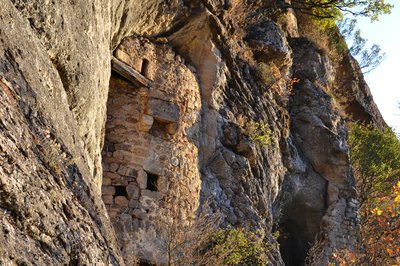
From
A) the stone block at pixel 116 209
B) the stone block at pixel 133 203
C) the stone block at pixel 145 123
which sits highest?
the stone block at pixel 145 123

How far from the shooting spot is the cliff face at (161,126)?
10.6 feet

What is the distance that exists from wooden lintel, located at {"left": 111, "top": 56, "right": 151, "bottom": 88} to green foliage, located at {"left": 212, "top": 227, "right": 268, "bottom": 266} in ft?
8.59

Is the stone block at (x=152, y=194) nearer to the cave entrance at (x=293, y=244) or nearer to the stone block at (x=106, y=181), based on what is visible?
the stone block at (x=106, y=181)

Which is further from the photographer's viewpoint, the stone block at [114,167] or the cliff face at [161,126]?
the stone block at [114,167]

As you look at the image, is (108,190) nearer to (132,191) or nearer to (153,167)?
(132,191)

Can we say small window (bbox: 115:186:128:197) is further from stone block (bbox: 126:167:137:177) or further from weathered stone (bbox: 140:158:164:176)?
weathered stone (bbox: 140:158:164:176)

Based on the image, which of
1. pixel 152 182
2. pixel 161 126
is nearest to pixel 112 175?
pixel 152 182

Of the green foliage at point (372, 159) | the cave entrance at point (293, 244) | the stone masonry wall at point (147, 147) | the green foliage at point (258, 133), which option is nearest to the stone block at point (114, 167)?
the stone masonry wall at point (147, 147)

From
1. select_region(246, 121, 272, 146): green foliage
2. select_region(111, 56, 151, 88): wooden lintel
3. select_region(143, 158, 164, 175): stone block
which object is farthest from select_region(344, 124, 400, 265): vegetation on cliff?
select_region(111, 56, 151, 88): wooden lintel

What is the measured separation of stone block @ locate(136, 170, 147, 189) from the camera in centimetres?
845

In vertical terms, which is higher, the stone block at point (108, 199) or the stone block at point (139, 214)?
the stone block at point (108, 199)

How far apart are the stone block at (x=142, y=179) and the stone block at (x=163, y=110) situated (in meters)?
0.93

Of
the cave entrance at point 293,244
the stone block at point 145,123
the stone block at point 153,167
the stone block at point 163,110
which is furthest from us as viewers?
the cave entrance at point 293,244

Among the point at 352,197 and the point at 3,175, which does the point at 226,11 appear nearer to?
the point at 352,197
